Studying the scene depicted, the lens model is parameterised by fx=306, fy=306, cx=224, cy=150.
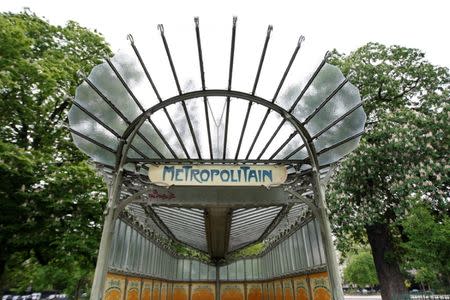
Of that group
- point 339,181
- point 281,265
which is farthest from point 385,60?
point 281,265

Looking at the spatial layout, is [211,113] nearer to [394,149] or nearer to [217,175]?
[217,175]

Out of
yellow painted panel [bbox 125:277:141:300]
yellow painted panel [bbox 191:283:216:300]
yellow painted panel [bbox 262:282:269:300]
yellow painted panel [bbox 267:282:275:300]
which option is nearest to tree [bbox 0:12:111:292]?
yellow painted panel [bbox 125:277:141:300]

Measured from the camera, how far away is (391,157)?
11891 mm

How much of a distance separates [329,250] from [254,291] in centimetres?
994

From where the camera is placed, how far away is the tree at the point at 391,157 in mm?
11156

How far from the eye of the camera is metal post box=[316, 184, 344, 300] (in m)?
4.20

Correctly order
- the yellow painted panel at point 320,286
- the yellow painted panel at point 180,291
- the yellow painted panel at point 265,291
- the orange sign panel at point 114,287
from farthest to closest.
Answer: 1. the yellow painted panel at point 180,291
2. the yellow painted panel at point 265,291
3. the yellow painted panel at point 320,286
4. the orange sign panel at point 114,287

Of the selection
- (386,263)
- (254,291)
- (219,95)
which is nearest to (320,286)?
(219,95)

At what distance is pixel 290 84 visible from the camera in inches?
167

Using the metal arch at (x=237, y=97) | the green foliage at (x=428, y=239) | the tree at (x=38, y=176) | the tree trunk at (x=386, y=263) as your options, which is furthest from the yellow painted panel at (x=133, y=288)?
the tree trunk at (x=386, y=263)

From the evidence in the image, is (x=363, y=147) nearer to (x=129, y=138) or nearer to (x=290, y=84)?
(x=290, y=84)

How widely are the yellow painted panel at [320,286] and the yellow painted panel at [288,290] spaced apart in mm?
2088

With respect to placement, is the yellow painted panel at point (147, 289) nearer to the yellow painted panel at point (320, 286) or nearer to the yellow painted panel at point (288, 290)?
the yellow painted panel at point (288, 290)

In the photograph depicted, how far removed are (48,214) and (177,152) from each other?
7.88 metres
